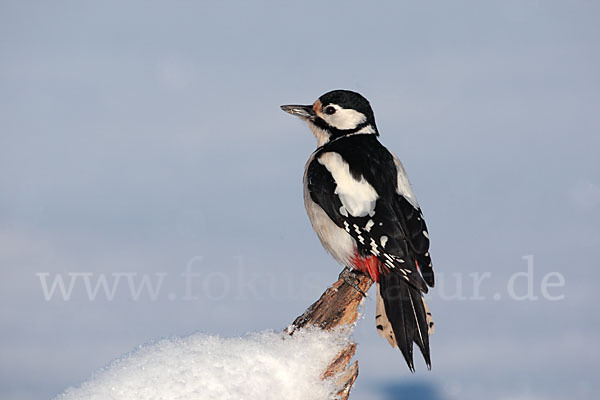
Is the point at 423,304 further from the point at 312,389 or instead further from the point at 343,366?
the point at 312,389

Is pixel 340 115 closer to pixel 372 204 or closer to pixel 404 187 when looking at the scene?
pixel 404 187

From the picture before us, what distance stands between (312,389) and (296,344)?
0.30 metres

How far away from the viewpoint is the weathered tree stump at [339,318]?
360 cm

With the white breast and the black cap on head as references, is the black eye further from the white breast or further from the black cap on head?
the white breast

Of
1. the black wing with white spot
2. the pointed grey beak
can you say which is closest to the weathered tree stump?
the black wing with white spot

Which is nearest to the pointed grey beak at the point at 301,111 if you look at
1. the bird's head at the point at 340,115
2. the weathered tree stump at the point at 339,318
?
the bird's head at the point at 340,115

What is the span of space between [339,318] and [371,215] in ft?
3.12

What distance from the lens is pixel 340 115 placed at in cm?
566

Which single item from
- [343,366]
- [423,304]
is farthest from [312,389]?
[423,304]

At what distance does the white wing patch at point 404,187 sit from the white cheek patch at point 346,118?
557mm

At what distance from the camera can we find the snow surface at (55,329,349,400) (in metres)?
3.04

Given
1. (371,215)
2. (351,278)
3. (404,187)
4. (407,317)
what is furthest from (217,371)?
(404,187)

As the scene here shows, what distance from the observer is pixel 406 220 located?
15.9 ft

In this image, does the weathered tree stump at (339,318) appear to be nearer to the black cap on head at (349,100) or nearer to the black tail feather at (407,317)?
the black tail feather at (407,317)
